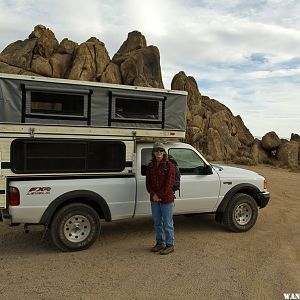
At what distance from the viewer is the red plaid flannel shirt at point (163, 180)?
5.79m

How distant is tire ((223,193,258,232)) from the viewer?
7.21 meters

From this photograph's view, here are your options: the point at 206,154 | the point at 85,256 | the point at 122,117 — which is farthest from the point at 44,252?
the point at 206,154

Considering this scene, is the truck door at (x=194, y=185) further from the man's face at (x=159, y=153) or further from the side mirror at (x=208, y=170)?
the man's face at (x=159, y=153)

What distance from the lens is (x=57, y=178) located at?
5.97m

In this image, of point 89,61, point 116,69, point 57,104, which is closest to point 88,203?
point 57,104

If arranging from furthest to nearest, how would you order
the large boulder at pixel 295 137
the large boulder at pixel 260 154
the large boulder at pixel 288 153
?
the large boulder at pixel 295 137
the large boulder at pixel 260 154
the large boulder at pixel 288 153

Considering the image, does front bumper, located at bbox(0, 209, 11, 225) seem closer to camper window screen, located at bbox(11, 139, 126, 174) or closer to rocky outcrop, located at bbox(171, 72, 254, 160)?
camper window screen, located at bbox(11, 139, 126, 174)

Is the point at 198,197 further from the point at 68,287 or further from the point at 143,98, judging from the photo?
the point at 68,287

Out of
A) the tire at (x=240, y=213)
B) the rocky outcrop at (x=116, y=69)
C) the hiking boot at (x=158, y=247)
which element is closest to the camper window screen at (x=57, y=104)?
the hiking boot at (x=158, y=247)

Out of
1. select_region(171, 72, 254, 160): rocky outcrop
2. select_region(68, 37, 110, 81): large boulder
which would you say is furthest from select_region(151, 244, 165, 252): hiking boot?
select_region(68, 37, 110, 81): large boulder

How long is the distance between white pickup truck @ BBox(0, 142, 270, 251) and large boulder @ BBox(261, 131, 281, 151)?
74.1 ft

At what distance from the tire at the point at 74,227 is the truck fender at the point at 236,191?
2.52 metres

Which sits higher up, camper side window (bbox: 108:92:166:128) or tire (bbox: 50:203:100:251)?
camper side window (bbox: 108:92:166:128)

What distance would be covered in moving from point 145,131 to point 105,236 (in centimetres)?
219
